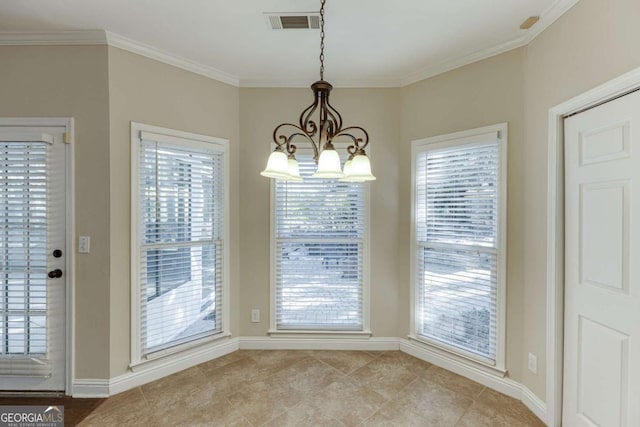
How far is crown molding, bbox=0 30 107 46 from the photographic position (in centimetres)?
206

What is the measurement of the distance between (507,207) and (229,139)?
2.51 metres

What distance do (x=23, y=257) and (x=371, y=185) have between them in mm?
2870

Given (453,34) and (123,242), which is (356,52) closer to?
(453,34)

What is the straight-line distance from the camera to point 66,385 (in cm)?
211

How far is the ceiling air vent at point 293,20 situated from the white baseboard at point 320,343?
272 cm

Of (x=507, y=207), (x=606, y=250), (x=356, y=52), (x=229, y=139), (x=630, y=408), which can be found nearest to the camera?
(x=630, y=408)

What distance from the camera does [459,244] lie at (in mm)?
2391

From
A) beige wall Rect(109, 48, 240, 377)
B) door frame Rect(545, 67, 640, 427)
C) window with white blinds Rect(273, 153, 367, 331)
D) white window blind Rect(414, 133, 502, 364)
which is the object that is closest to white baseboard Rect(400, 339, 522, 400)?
white window blind Rect(414, 133, 502, 364)

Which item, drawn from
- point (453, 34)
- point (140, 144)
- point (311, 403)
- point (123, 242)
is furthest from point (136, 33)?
point (311, 403)

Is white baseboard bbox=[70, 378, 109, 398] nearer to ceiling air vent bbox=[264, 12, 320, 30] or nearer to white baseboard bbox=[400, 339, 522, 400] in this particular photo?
white baseboard bbox=[400, 339, 522, 400]

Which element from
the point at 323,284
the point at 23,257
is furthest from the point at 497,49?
the point at 23,257

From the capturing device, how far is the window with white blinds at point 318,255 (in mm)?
2781

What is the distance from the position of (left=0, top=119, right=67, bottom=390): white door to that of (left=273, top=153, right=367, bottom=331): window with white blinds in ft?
5.53

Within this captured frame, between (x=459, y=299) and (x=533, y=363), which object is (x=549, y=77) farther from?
(x=533, y=363)
